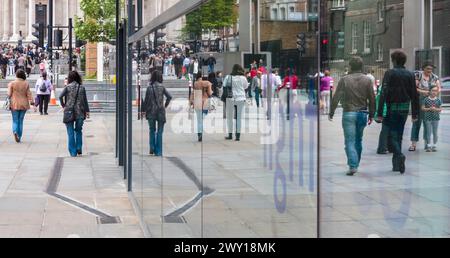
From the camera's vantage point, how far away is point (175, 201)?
21.3 feet

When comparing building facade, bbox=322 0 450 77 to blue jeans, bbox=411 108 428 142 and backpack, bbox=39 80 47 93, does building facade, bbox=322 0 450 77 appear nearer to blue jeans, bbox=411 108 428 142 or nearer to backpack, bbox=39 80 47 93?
blue jeans, bbox=411 108 428 142

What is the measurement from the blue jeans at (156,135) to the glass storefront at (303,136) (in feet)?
5.85

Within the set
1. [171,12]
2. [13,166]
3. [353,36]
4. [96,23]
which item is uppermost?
[96,23]

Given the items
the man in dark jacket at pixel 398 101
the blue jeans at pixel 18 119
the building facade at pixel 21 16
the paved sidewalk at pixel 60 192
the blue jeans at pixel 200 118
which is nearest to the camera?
the man in dark jacket at pixel 398 101

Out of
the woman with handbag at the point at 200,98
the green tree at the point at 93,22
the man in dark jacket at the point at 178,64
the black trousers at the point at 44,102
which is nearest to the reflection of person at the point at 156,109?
the man in dark jacket at the point at 178,64

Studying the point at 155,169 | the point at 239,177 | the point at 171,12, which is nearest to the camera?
the point at 239,177

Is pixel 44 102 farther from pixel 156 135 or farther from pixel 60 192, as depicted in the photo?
pixel 156 135

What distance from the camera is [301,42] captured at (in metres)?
3.17

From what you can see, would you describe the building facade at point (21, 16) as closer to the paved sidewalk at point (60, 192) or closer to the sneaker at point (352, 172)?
the paved sidewalk at point (60, 192)

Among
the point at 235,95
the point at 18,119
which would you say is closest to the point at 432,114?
the point at 235,95

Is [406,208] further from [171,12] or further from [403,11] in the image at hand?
[171,12]

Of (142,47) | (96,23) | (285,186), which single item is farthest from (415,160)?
(96,23)

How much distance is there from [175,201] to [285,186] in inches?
124

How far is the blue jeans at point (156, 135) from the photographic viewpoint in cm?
757
